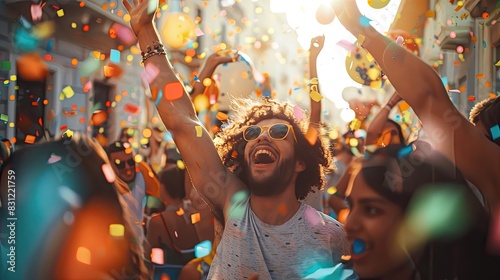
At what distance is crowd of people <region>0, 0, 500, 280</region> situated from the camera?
1.78 meters

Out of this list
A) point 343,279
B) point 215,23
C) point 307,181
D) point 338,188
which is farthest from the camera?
point 215,23

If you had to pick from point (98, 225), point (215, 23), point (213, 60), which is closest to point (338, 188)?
point (213, 60)

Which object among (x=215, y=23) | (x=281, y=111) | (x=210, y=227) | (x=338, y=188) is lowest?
(x=215, y=23)

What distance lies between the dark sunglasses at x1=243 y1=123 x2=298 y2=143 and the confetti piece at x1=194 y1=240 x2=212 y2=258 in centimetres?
127

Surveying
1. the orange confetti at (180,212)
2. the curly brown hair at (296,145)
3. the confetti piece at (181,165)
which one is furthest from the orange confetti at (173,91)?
the confetti piece at (181,165)

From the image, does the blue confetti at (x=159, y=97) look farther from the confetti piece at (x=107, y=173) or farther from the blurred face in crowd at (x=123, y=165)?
the blurred face in crowd at (x=123, y=165)

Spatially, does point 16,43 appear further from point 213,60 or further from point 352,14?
point 352,14

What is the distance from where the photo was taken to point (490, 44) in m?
8.08

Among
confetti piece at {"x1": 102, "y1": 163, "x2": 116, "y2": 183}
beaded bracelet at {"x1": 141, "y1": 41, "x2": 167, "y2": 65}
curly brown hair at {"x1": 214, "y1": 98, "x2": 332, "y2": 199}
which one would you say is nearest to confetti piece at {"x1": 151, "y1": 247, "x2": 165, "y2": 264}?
curly brown hair at {"x1": 214, "y1": 98, "x2": 332, "y2": 199}

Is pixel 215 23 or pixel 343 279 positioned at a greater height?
pixel 343 279

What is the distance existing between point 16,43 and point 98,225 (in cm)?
800

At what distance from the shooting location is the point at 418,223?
1.94 metres

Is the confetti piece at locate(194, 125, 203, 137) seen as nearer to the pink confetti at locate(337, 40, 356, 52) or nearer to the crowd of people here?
the crowd of people

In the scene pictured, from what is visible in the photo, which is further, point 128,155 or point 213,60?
point 128,155
